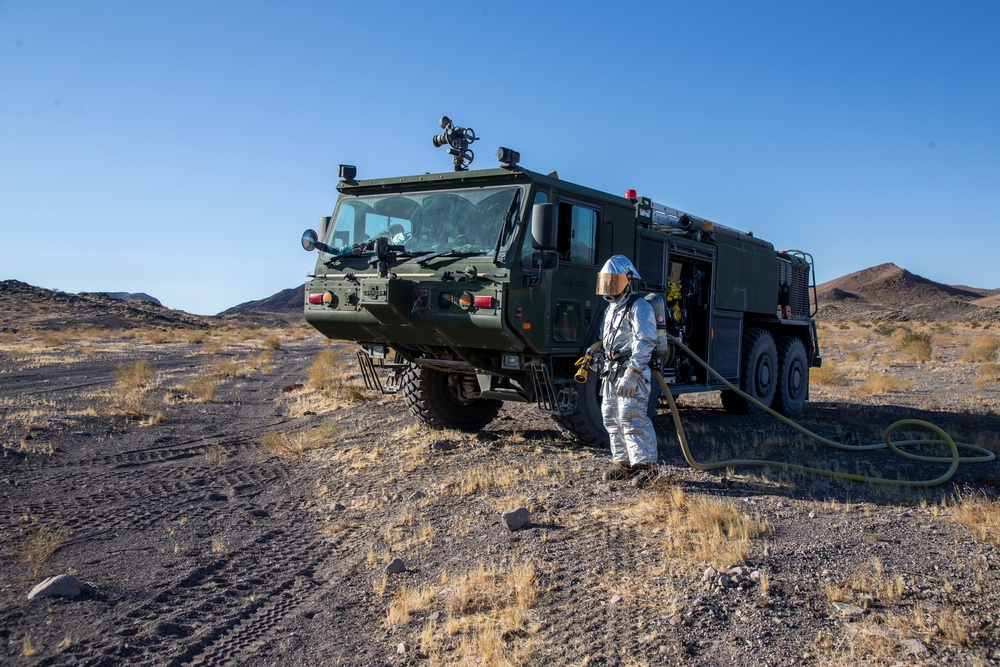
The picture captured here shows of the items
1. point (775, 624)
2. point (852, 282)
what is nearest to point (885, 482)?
point (775, 624)

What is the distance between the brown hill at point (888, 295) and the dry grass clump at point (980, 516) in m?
71.4

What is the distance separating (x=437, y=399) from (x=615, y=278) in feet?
11.8

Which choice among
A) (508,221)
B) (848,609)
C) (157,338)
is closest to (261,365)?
(508,221)

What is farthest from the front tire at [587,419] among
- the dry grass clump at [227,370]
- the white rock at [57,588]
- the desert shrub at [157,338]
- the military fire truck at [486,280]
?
the desert shrub at [157,338]

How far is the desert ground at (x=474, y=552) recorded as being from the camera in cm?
391

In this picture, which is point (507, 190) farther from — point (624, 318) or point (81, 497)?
point (81, 497)

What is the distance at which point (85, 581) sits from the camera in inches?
189

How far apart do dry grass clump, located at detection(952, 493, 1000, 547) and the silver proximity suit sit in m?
2.28

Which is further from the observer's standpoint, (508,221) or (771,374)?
(771,374)

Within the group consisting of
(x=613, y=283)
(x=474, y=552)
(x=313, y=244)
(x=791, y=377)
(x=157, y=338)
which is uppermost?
(x=313, y=244)

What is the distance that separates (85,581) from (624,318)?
14.6ft

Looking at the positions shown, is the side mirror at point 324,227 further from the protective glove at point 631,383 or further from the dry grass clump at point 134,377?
the dry grass clump at point 134,377

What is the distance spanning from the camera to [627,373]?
6.60 meters

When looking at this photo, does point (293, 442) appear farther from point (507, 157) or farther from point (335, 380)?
point (335, 380)
